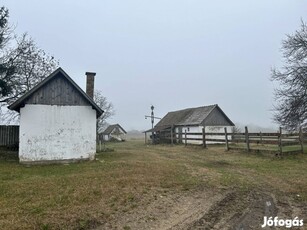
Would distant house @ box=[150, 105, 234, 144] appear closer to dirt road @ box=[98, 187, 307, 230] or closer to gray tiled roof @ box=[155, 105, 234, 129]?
gray tiled roof @ box=[155, 105, 234, 129]

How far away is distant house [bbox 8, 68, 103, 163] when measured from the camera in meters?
16.9

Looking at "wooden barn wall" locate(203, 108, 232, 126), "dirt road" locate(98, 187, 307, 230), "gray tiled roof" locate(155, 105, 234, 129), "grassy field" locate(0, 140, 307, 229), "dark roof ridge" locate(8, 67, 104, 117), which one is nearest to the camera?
"dirt road" locate(98, 187, 307, 230)

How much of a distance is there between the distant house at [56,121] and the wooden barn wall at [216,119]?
20.3 meters

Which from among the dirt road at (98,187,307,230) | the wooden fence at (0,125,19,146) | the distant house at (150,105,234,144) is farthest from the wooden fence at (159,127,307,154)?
the wooden fence at (0,125,19,146)

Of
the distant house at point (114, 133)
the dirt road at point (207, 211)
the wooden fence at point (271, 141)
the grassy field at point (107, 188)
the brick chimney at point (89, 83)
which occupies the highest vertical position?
the brick chimney at point (89, 83)

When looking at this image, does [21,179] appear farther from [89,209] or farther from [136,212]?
[136,212]

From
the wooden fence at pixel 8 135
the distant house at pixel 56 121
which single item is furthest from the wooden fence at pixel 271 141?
the wooden fence at pixel 8 135

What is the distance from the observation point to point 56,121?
17.6 m

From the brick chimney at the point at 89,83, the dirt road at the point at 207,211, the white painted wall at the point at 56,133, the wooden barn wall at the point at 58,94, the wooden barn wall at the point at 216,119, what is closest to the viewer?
the dirt road at the point at 207,211

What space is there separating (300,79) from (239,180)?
15.8m

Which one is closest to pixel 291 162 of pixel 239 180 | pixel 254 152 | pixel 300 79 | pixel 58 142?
pixel 254 152

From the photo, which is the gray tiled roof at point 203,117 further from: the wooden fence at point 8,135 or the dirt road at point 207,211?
the dirt road at point 207,211

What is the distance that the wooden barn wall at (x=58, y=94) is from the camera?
683 inches

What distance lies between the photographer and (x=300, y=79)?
23.5 meters
